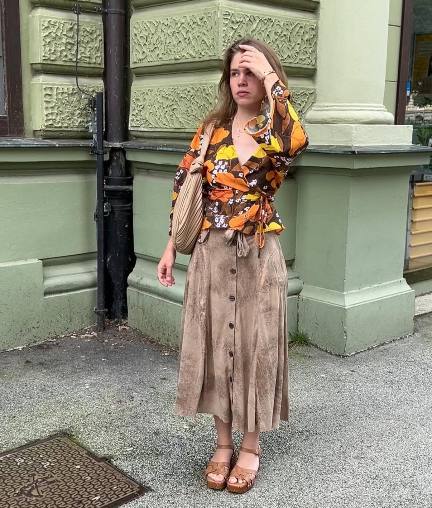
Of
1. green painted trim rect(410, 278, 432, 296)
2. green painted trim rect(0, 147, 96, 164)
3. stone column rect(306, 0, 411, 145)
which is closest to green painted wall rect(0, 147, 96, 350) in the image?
green painted trim rect(0, 147, 96, 164)

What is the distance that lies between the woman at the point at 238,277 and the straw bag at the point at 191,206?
0.03 m

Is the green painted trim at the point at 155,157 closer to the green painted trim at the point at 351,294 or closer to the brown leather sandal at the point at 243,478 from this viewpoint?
Answer: the green painted trim at the point at 351,294

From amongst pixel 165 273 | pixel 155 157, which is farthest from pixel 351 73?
pixel 165 273

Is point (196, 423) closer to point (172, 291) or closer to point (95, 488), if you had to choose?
point (95, 488)

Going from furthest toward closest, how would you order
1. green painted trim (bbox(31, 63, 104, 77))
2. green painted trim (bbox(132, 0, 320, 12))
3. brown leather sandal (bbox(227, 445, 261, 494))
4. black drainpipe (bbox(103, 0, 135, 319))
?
black drainpipe (bbox(103, 0, 135, 319)) → green painted trim (bbox(31, 63, 104, 77)) → green painted trim (bbox(132, 0, 320, 12)) → brown leather sandal (bbox(227, 445, 261, 494))

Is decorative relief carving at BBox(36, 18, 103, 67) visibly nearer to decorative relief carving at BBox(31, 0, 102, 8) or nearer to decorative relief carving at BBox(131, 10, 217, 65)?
decorative relief carving at BBox(31, 0, 102, 8)

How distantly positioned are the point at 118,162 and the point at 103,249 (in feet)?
2.15

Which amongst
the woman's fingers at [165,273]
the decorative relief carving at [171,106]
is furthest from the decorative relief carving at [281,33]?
the woman's fingers at [165,273]

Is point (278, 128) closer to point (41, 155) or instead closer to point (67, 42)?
point (41, 155)

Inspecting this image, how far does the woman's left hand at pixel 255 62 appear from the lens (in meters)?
2.75

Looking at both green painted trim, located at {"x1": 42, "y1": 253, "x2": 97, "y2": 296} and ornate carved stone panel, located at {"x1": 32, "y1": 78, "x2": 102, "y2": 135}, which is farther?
green painted trim, located at {"x1": 42, "y1": 253, "x2": 97, "y2": 296}

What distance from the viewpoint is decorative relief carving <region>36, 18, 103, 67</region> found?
477 cm

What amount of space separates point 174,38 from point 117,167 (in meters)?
1.05

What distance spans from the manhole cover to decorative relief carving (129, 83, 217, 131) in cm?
227
